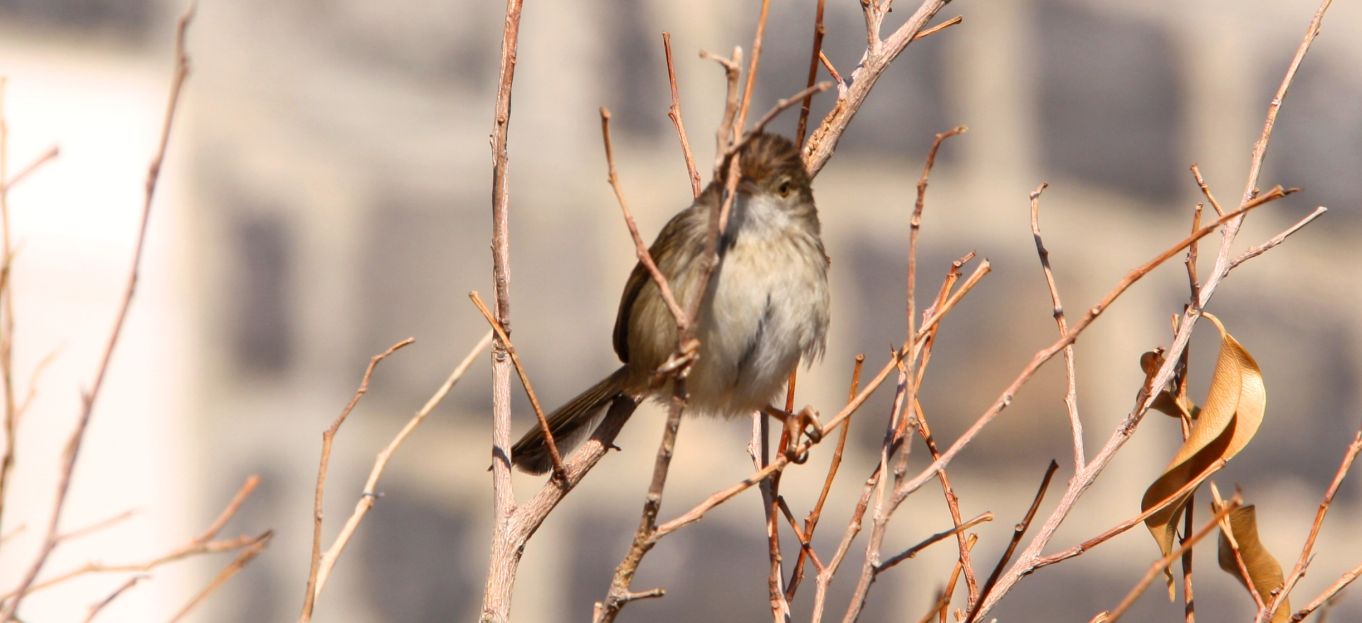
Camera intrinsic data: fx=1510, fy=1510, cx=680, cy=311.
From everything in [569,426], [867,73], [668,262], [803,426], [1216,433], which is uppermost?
[867,73]

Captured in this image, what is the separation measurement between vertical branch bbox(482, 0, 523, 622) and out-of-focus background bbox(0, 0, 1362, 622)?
1.69m

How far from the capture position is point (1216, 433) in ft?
6.33

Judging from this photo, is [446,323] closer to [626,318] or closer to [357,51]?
[357,51]

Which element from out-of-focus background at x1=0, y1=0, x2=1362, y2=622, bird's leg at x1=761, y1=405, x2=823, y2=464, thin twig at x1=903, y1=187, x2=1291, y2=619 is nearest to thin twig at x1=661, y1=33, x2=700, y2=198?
bird's leg at x1=761, y1=405, x2=823, y2=464

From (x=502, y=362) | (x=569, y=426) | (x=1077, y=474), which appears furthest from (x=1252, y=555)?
(x=569, y=426)

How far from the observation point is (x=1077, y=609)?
4793mm

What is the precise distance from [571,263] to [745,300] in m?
1.68

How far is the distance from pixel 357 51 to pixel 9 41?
0.87 metres

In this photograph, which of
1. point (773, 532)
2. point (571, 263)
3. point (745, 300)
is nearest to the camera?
point (773, 532)

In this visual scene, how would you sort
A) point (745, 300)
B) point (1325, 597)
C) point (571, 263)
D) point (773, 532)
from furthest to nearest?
point (571, 263) → point (745, 300) → point (773, 532) → point (1325, 597)

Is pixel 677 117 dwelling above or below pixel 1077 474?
above

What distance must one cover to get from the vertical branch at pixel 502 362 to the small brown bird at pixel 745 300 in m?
0.65

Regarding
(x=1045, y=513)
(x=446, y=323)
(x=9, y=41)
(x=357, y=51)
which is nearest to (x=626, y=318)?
(x=446, y=323)

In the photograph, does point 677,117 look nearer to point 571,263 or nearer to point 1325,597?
point 1325,597
